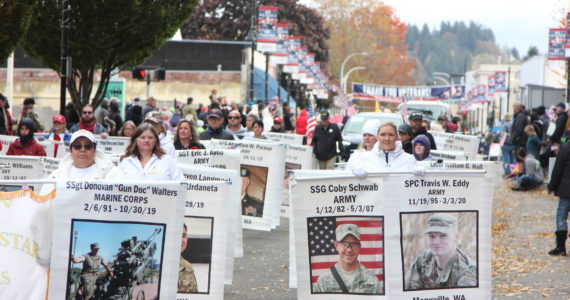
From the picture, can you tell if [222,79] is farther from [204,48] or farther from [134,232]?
[134,232]

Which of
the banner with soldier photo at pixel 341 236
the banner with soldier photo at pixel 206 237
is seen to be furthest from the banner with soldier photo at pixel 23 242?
the banner with soldier photo at pixel 341 236

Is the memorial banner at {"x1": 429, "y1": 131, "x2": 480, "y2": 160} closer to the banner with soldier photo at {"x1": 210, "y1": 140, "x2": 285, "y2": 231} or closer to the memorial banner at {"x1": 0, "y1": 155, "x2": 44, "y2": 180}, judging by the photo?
the banner with soldier photo at {"x1": 210, "y1": 140, "x2": 285, "y2": 231}

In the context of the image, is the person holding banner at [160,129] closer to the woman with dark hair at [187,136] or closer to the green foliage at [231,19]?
the woman with dark hair at [187,136]

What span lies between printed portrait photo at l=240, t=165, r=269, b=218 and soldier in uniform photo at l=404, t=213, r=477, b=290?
6.24 meters

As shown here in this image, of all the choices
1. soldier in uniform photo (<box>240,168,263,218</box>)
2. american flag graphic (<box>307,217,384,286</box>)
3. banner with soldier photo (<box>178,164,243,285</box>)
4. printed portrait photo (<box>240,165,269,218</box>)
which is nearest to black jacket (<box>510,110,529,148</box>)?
printed portrait photo (<box>240,165,269,218</box>)

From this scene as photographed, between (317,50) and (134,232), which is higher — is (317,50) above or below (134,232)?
above

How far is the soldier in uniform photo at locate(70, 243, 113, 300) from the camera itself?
6926mm

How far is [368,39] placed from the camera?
117812 mm

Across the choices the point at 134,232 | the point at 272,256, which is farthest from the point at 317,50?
the point at 134,232

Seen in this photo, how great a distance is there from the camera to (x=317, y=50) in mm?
84625

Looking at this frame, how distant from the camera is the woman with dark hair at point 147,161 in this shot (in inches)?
332

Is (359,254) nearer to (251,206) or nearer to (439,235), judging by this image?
(439,235)

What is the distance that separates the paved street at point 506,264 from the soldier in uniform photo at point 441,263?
7.10 feet

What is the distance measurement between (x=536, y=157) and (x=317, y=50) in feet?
190
